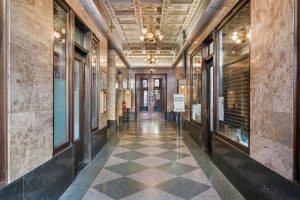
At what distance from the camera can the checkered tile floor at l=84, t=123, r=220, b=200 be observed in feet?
11.0

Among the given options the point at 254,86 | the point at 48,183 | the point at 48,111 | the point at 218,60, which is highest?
the point at 218,60

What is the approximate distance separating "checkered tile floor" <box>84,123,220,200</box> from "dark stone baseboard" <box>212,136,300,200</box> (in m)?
0.40

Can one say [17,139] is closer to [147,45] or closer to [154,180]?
[154,180]

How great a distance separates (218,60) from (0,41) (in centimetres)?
389

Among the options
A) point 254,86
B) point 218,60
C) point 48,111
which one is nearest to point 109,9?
point 218,60

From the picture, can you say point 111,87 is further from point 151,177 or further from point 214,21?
point 151,177

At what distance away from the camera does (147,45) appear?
11.3 metres

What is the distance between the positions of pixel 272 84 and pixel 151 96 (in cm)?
1270

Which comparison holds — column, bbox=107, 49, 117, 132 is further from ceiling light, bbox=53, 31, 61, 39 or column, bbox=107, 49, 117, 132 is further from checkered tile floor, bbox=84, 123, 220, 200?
ceiling light, bbox=53, 31, 61, 39

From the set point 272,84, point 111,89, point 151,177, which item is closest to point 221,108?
point 151,177

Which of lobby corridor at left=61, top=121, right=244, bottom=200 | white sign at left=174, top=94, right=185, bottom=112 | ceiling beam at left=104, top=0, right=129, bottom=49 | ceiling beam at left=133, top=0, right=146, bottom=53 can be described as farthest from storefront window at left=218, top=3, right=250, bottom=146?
ceiling beam at left=104, top=0, right=129, bottom=49

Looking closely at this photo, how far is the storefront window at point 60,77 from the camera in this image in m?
3.27

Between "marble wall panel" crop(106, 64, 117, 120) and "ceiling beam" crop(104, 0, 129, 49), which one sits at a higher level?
"ceiling beam" crop(104, 0, 129, 49)

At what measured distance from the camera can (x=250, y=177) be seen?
9.78ft
